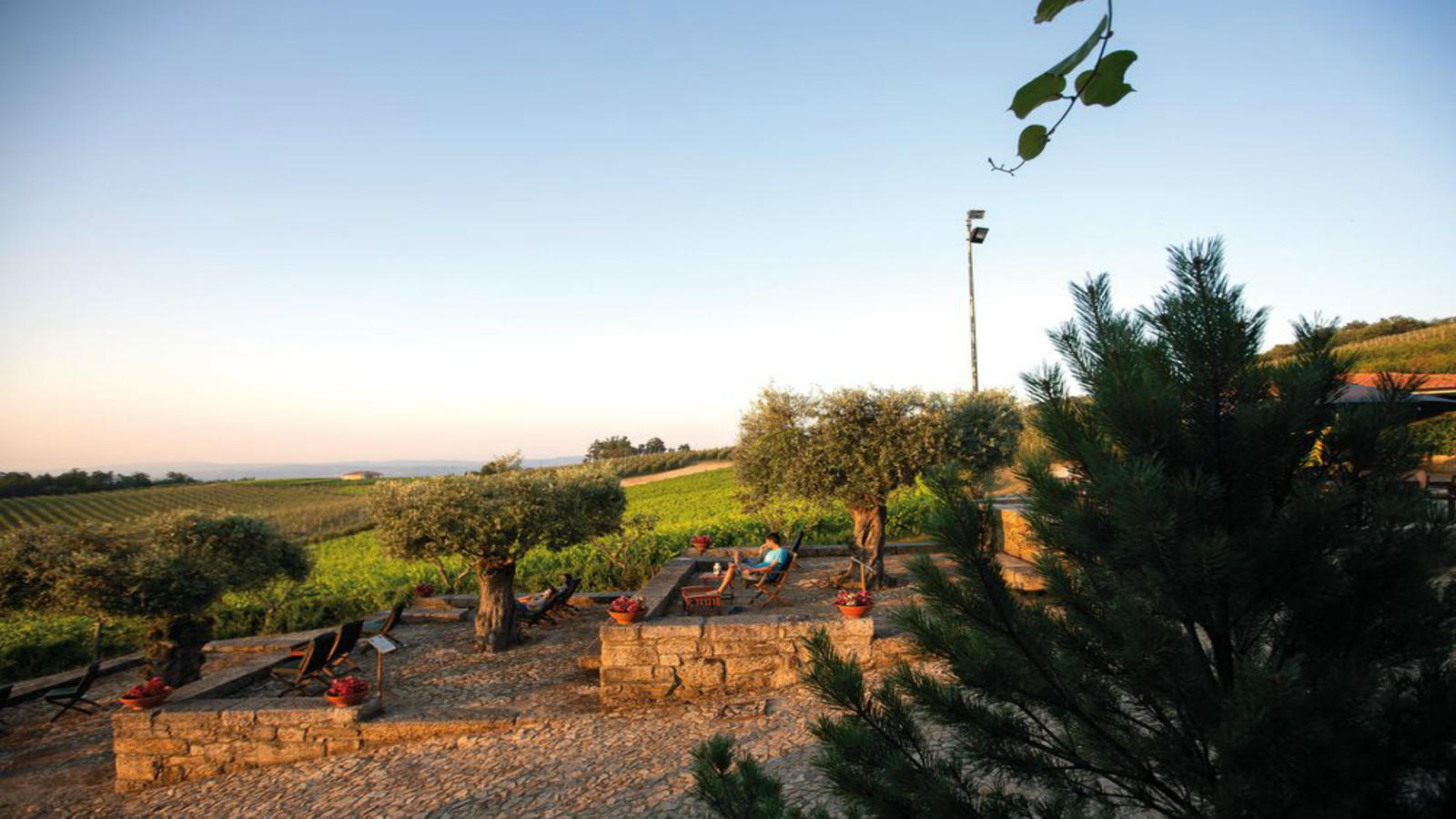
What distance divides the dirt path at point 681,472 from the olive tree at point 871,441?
3666 centimetres

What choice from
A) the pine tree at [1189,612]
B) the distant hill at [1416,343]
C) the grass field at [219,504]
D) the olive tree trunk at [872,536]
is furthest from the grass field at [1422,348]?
the grass field at [219,504]

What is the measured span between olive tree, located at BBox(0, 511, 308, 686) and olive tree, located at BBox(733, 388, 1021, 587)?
780cm

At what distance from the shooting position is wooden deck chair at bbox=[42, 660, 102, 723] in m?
9.43

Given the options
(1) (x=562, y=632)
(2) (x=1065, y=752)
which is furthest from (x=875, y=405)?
(2) (x=1065, y=752)

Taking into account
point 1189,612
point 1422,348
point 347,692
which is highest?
point 1422,348

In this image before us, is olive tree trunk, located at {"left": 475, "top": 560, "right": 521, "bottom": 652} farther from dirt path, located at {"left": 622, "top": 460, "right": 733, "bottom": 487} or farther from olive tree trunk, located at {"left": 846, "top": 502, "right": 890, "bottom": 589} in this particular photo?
dirt path, located at {"left": 622, "top": 460, "right": 733, "bottom": 487}

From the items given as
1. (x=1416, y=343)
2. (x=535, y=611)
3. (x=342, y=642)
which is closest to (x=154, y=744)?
(x=342, y=642)

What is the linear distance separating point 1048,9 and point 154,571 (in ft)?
35.7

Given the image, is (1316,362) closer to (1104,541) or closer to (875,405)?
(1104,541)

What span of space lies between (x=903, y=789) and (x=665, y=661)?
21.9ft

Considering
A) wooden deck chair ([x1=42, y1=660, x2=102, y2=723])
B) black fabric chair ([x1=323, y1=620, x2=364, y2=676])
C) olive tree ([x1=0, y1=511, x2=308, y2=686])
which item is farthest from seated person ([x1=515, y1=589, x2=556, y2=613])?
wooden deck chair ([x1=42, y1=660, x2=102, y2=723])

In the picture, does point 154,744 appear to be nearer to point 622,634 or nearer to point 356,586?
point 622,634

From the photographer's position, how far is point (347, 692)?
24.7 feet

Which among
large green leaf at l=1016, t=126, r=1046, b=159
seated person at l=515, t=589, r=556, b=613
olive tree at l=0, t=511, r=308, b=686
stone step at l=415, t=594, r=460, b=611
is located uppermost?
large green leaf at l=1016, t=126, r=1046, b=159
